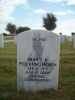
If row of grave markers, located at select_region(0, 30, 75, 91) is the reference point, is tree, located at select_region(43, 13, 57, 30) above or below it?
above

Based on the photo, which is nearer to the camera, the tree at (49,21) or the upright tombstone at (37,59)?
the upright tombstone at (37,59)

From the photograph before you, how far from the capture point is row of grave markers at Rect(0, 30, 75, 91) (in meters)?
7.57

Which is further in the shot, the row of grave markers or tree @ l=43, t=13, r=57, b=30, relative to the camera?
tree @ l=43, t=13, r=57, b=30

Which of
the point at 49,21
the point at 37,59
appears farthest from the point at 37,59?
the point at 49,21

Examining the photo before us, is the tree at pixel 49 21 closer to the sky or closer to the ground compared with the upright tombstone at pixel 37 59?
closer to the sky

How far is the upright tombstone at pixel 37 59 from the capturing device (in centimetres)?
757

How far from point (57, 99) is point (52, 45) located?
1381 millimetres

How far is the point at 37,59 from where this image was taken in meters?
7.63

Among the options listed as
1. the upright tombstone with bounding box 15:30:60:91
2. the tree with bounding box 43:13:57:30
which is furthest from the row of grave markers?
the tree with bounding box 43:13:57:30

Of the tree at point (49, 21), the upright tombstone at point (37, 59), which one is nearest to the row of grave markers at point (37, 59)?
the upright tombstone at point (37, 59)

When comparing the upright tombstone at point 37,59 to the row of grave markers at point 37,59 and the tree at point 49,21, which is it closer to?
the row of grave markers at point 37,59

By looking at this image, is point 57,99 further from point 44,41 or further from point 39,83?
point 44,41

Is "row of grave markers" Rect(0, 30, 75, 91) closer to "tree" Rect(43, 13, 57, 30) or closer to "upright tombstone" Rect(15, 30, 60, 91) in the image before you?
"upright tombstone" Rect(15, 30, 60, 91)

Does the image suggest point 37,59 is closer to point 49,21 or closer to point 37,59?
point 37,59
